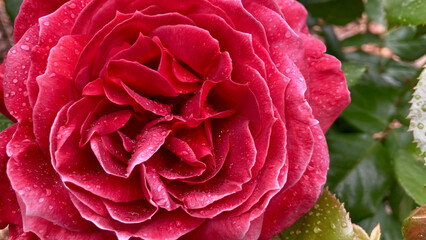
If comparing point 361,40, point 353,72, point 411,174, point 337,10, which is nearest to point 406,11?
point 353,72

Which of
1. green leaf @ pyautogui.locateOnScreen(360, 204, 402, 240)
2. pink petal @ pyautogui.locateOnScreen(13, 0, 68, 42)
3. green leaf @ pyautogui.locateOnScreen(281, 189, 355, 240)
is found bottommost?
green leaf @ pyautogui.locateOnScreen(360, 204, 402, 240)

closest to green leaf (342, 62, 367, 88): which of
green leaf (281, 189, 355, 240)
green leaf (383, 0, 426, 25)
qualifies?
green leaf (383, 0, 426, 25)

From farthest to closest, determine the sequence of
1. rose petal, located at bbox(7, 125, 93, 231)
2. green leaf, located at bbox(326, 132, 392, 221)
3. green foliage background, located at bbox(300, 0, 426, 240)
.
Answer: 1. green leaf, located at bbox(326, 132, 392, 221)
2. green foliage background, located at bbox(300, 0, 426, 240)
3. rose petal, located at bbox(7, 125, 93, 231)

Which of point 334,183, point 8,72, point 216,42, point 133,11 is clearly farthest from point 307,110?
point 334,183

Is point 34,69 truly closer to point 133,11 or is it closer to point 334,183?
point 133,11

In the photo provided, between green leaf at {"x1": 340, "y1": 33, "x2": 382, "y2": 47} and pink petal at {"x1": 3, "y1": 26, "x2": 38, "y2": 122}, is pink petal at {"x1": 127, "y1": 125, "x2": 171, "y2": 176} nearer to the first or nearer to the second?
pink petal at {"x1": 3, "y1": 26, "x2": 38, "y2": 122}
